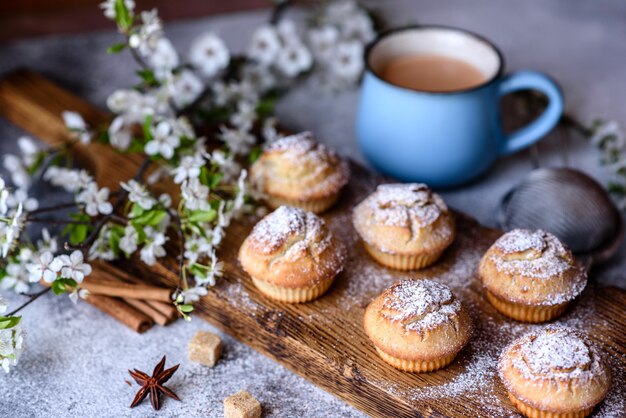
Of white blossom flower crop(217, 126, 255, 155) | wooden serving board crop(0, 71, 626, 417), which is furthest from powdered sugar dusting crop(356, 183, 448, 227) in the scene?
white blossom flower crop(217, 126, 255, 155)

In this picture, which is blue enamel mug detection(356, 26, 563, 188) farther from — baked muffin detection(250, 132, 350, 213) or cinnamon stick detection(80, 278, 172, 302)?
cinnamon stick detection(80, 278, 172, 302)

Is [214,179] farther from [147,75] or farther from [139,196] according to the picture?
[147,75]

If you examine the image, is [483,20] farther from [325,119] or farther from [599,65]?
→ [325,119]

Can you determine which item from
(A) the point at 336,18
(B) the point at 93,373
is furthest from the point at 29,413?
(A) the point at 336,18

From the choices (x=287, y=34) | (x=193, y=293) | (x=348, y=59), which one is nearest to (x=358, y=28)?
(x=348, y=59)

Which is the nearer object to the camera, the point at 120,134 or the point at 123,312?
the point at 123,312

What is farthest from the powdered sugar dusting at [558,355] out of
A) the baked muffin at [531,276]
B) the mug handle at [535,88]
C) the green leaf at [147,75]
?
the green leaf at [147,75]
